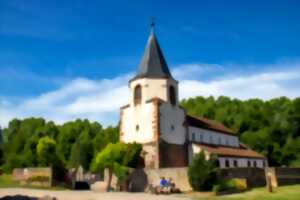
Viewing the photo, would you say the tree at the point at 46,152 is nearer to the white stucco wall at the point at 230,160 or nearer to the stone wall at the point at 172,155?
the stone wall at the point at 172,155

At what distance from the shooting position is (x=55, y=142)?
254ft

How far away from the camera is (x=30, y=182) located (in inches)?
1313

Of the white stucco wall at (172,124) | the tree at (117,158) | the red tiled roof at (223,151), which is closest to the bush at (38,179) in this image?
the tree at (117,158)

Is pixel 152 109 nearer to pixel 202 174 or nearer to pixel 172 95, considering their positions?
pixel 172 95

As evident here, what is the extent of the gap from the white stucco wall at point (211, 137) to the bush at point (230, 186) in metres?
16.3

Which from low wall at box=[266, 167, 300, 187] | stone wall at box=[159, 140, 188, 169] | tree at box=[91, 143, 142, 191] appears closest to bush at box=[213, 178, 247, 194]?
low wall at box=[266, 167, 300, 187]

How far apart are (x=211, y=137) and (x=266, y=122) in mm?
26543

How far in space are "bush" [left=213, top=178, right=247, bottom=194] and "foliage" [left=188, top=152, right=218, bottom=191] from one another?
866 millimetres

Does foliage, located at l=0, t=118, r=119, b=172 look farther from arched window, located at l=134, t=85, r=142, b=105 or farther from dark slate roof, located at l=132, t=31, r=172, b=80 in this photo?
dark slate roof, located at l=132, t=31, r=172, b=80

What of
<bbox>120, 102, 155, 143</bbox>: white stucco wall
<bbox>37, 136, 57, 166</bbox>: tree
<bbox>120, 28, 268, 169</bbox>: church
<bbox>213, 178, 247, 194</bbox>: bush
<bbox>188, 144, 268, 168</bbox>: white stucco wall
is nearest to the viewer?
<bbox>213, 178, 247, 194</bbox>: bush

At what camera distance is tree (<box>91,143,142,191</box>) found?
35750mm

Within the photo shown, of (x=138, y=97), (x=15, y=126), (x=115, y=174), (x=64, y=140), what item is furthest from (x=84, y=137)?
(x=115, y=174)

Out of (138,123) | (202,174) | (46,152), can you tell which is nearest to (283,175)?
(202,174)

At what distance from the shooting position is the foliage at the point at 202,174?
2881 centimetres
